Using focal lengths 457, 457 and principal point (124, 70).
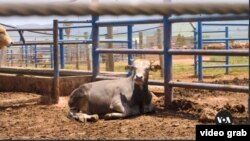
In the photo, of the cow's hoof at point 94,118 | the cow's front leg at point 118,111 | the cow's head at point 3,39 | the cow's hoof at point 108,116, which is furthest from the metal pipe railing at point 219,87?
the cow's head at point 3,39

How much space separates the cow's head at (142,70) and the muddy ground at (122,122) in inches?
19.4

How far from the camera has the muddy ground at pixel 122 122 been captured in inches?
192

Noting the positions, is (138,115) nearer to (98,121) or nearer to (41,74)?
(98,121)

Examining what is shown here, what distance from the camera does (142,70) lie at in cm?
641

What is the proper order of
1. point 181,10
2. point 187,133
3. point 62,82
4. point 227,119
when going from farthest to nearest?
point 62,82 < point 187,133 < point 227,119 < point 181,10

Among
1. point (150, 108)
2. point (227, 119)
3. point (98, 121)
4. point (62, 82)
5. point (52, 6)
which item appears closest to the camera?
point (52, 6)

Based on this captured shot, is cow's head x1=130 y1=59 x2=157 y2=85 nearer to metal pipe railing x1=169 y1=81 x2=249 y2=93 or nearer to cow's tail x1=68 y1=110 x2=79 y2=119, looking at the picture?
metal pipe railing x1=169 y1=81 x2=249 y2=93

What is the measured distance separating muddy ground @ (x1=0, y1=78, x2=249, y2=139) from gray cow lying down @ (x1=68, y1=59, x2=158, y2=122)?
7.9 inches

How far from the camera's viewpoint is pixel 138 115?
621cm

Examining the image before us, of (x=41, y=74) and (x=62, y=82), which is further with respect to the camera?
(x=41, y=74)

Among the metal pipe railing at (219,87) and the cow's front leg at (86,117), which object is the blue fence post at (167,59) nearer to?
the metal pipe railing at (219,87)

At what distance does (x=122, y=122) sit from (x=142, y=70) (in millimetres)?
992

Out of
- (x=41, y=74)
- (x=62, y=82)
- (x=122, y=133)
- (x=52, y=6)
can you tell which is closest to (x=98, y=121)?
(x=122, y=133)

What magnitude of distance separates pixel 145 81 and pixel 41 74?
11.8ft
